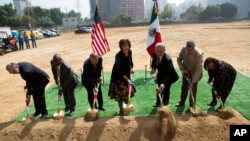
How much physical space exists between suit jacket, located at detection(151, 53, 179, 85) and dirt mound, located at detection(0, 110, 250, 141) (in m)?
0.93

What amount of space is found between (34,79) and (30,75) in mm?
214

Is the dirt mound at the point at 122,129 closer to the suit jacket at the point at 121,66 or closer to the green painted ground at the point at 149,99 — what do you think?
the suit jacket at the point at 121,66

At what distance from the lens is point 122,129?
466 centimetres

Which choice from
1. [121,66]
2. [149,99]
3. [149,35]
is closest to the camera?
[121,66]

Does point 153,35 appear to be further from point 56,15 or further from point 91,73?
point 56,15

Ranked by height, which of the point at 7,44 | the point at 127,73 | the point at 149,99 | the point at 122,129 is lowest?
the point at 149,99

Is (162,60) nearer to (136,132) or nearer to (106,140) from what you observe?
(136,132)

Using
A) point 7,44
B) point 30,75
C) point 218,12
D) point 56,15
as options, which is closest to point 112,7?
point 56,15

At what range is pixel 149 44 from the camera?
8398 millimetres

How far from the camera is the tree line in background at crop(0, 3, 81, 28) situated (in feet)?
178

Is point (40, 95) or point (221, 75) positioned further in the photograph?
point (40, 95)

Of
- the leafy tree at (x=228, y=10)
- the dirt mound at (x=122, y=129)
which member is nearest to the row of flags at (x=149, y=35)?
the dirt mound at (x=122, y=129)

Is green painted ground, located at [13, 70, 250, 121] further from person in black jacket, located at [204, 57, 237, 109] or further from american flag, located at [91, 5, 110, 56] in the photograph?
american flag, located at [91, 5, 110, 56]

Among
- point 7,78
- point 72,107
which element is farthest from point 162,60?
point 7,78
